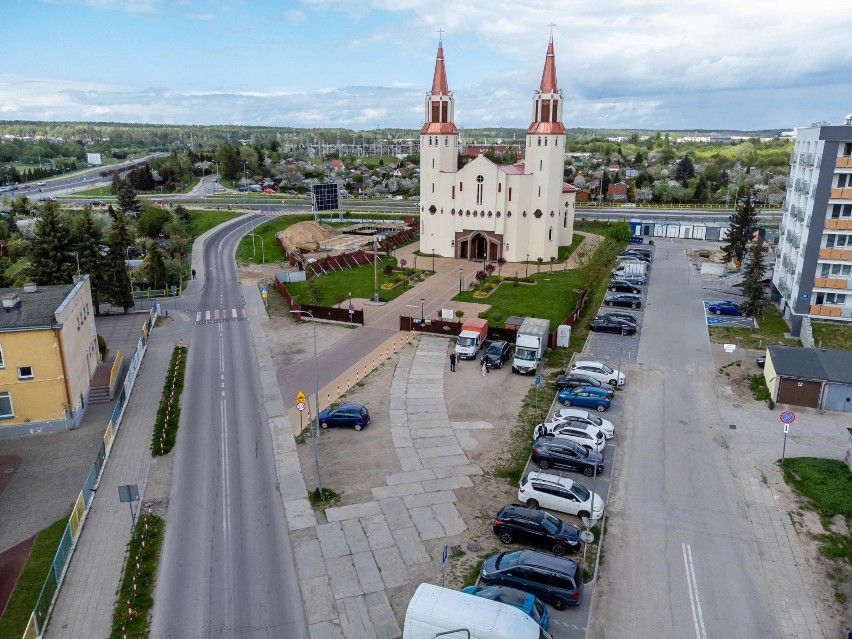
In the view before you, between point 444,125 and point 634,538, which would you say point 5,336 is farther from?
point 444,125

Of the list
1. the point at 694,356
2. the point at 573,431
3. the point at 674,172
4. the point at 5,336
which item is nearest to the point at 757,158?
the point at 674,172

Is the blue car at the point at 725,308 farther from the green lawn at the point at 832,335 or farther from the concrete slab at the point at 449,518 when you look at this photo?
the concrete slab at the point at 449,518

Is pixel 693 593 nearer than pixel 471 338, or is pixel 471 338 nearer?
pixel 693 593

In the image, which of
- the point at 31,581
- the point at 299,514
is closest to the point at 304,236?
the point at 299,514

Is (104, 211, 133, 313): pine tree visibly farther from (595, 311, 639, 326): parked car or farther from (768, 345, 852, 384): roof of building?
(768, 345, 852, 384): roof of building

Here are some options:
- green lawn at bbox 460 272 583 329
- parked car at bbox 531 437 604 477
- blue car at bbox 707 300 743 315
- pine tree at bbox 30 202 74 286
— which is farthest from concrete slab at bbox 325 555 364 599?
blue car at bbox 707 300 743 315

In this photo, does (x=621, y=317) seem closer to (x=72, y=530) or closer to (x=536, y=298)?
(x=536, y=298)
